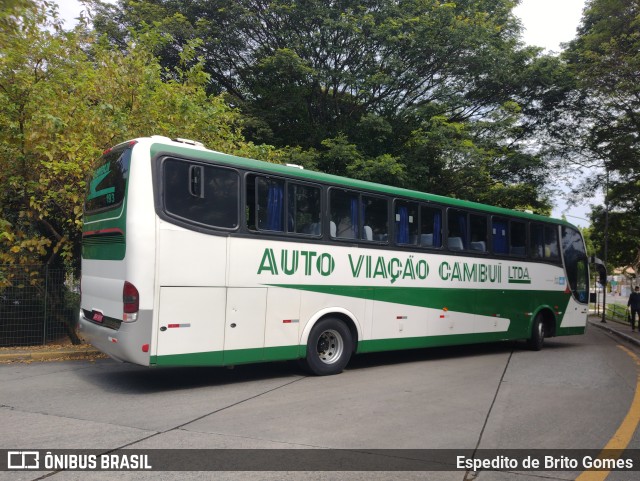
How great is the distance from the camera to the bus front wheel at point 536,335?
14.1m

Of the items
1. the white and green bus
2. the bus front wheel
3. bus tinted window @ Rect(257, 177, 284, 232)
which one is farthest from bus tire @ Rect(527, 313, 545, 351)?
bus tinted window @ Rect(257, 177, 284, 232)

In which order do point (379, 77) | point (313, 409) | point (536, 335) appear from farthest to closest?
point (379, 77)
point (536, 335)
point (313, 409)

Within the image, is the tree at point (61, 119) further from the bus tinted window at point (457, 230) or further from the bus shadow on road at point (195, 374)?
the bus tinted window at point (457, 230)

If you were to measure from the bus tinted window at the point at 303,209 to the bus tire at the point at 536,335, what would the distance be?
747 cm

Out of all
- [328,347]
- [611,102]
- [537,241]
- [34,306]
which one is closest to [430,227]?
[328,347]

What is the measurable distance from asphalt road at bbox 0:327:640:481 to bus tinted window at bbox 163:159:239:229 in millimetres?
2444

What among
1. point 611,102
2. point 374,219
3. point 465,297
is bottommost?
point 465,297

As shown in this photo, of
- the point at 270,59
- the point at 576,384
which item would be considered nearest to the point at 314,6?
the point at 270,59

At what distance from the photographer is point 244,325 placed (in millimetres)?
8352

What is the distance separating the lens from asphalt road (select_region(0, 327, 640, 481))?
5.43 m

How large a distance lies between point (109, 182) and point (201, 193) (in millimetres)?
1404

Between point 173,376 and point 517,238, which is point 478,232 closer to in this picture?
point 517,238

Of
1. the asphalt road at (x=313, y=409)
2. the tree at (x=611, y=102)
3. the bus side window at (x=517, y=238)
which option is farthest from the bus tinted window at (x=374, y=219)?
the tree at (x=611, y=102)

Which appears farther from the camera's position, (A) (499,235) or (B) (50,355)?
(A) (499,235)
